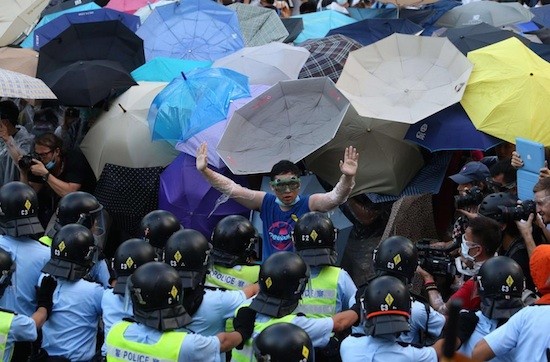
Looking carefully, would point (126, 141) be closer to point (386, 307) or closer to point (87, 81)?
point (87, 81)

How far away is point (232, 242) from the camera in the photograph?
776 centimetres

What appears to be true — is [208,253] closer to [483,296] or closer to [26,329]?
[26,329]

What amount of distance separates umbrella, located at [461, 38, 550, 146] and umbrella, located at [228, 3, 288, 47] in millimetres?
3251

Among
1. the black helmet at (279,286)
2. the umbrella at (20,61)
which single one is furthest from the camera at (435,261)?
the umbrella at (20,61)

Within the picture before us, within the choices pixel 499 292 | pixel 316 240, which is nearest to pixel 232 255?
pixel 316 240

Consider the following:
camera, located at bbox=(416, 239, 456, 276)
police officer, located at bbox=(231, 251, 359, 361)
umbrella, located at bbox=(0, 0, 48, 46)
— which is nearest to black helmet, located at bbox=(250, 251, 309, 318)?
police officer, located at bbox=(231, 251, 359, 361)

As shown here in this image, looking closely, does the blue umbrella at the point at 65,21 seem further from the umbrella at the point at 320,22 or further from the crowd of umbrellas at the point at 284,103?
the umbrella at the point at 320,22

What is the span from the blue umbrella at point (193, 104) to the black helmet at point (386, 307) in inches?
169

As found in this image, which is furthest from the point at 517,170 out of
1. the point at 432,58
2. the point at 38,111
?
the point at 38,111

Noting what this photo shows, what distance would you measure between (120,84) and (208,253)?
408cm

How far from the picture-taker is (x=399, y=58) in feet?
35.0

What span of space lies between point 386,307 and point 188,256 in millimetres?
1490

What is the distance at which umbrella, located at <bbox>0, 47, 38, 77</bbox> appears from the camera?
38.0ft

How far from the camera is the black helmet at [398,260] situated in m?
7.09
